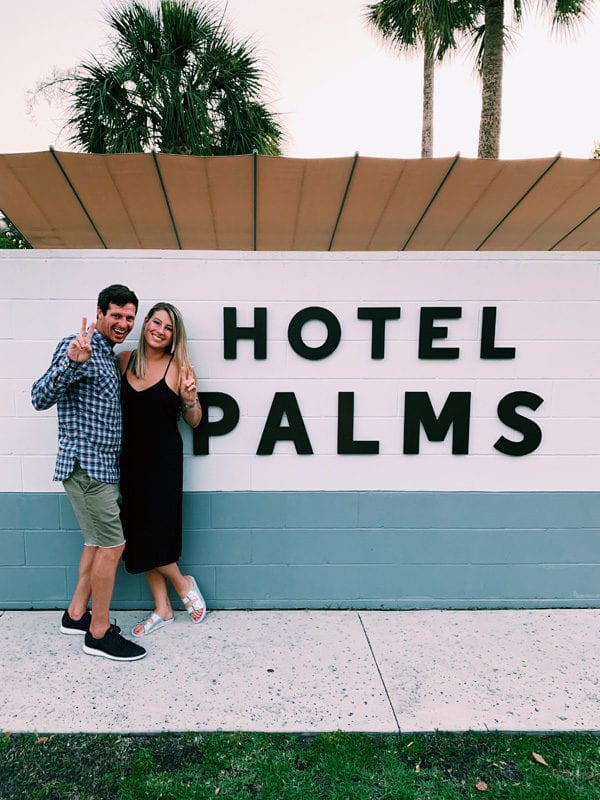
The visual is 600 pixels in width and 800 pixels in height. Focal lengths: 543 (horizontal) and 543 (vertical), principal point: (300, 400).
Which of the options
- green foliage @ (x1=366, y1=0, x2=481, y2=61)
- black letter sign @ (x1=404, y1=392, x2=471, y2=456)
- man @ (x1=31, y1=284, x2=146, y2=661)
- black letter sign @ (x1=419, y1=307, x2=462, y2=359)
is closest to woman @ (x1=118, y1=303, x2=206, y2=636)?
man @ (x1=31, y1=284, x2=146, y2=661)

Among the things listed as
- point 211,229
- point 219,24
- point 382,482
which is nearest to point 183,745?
point 382,482

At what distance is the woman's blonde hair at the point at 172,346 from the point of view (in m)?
2.90

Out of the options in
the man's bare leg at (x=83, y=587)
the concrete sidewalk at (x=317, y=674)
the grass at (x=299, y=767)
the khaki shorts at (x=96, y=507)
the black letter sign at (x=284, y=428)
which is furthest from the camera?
the black letter sign at (x=284, y=428)

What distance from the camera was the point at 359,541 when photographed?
11.0 ft

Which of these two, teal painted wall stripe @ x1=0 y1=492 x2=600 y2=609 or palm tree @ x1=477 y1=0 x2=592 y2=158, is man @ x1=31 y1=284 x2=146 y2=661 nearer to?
teal painted wall stripe @ x1=0 y1=492 x2=600 y2=609

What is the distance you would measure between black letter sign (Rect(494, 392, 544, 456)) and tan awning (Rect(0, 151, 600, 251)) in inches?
35.9

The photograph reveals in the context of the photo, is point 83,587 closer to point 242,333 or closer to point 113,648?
point 113,648

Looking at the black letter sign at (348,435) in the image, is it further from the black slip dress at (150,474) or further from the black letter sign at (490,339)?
the black slip dress at (150,474)

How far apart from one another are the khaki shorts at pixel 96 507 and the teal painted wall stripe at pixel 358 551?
54cm

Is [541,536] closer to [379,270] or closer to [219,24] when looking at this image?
[379,270]

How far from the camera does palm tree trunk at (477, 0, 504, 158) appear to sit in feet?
27.0

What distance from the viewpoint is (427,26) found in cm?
941

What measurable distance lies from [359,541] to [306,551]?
0.33m

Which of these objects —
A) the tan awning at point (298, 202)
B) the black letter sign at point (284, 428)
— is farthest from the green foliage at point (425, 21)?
the black letter sign at point (284, 428)
